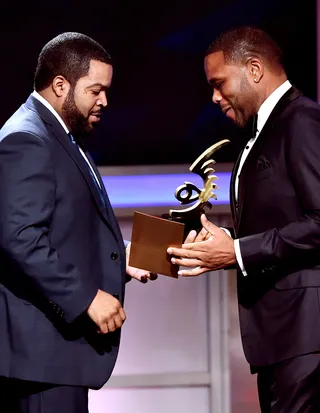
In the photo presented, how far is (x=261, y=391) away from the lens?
2.47 m

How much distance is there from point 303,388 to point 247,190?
570 mm

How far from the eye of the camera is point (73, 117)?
93.7 inches

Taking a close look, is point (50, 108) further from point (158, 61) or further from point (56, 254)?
point (158, 61)

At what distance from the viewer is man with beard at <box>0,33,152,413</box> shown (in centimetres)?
212

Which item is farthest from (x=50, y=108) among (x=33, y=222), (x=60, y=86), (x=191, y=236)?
(x=191, y=236)

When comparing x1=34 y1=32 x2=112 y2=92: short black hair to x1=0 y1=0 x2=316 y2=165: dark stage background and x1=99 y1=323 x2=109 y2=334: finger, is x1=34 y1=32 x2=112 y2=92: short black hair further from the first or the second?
x1=0 y1=0 x2=316 y2=165: dark stage background

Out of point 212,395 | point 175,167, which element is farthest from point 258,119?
point 212,395

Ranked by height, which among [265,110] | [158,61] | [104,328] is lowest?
[104,328]

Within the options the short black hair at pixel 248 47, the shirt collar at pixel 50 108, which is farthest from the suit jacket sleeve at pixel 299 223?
the shirt collar at pixel 50 108

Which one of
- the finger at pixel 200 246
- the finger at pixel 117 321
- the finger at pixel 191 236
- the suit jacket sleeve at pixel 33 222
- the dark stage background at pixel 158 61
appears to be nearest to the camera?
the suit jacket sleeve at pixel 33 222

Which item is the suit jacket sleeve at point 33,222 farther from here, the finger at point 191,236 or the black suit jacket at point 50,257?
the finger at point 191,236

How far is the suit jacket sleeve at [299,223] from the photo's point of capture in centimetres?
222

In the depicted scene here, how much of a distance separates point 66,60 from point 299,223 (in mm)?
800

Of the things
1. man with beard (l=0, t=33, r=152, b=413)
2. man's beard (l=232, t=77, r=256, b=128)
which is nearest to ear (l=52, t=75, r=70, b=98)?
man with beard (l=0, t=33, r=152, b=413)
